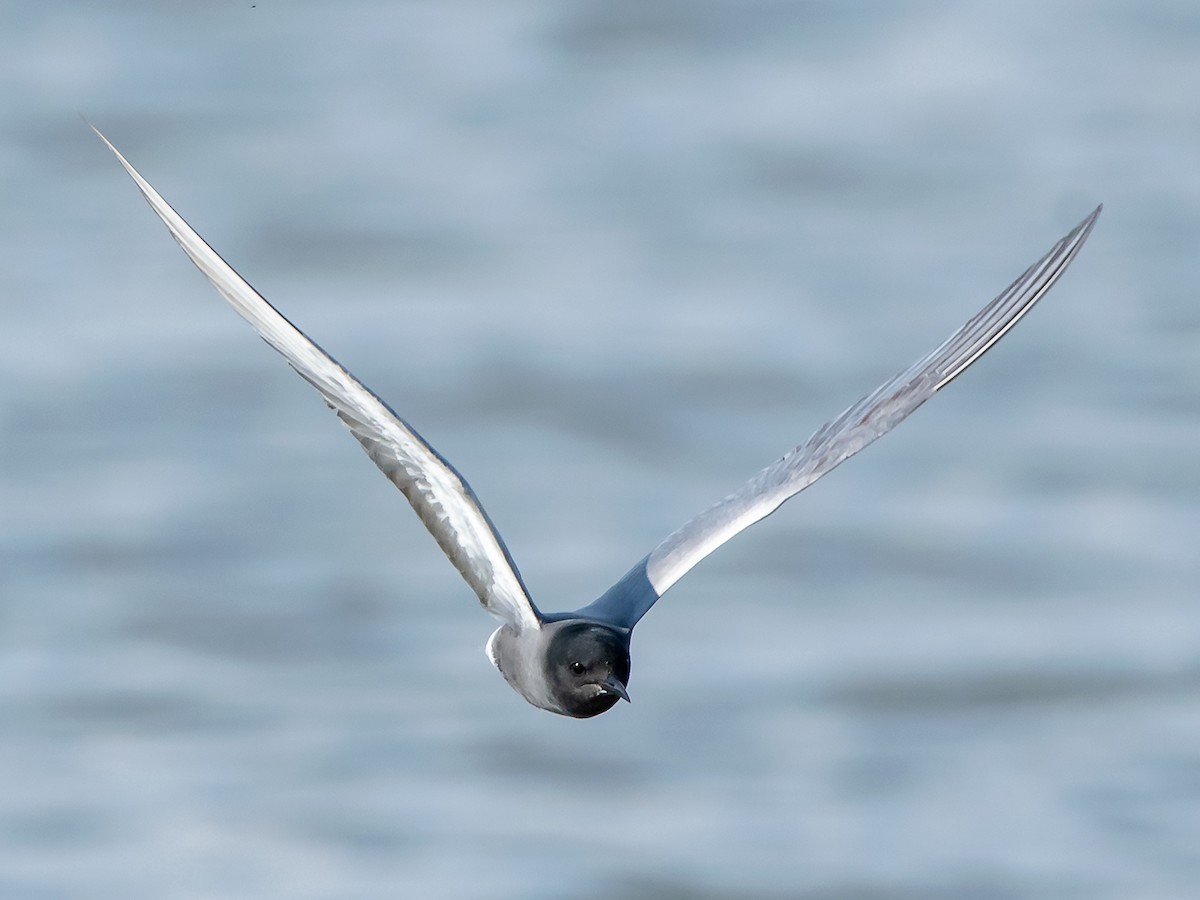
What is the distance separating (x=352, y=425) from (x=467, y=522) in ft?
1.69

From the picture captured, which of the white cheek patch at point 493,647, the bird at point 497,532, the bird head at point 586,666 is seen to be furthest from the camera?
the white cheek patch at point 493,647

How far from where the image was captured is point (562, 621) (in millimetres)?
7668

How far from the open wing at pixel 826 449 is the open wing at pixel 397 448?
1.30 feet

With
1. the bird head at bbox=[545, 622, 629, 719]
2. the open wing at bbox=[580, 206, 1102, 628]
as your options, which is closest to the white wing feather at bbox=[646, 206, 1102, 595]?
the open wing at bbox=[580, 206, 1102, 628]

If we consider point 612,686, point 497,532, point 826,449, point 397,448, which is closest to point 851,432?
point 826,449

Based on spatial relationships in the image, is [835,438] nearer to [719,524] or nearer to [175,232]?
[719,524]

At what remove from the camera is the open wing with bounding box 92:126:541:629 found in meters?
6.89

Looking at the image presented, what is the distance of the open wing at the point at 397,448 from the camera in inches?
271

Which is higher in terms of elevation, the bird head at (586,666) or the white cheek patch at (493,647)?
the white cheek patch at (493,647)

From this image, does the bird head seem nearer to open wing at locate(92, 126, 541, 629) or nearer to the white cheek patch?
open wing at locate(92, 126, 541, 629)

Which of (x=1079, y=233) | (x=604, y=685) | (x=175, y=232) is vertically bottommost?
(x=604, y=685)

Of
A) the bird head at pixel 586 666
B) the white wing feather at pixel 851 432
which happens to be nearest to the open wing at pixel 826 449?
the white wing feather at pixel 851 432

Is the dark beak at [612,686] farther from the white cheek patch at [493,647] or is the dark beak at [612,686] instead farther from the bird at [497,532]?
the white cheek patch at [493,647]

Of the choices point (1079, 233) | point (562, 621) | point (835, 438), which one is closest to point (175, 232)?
point (562, 621)
